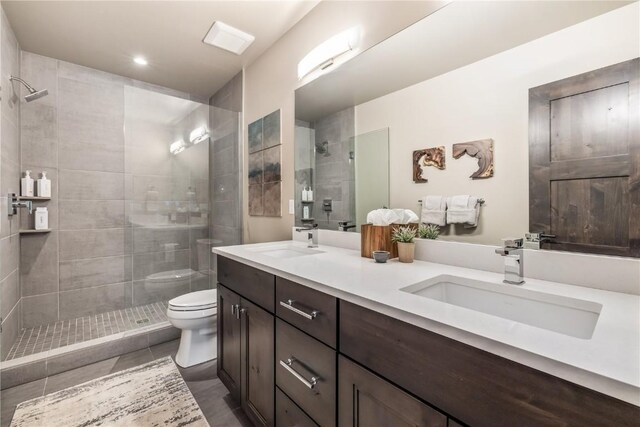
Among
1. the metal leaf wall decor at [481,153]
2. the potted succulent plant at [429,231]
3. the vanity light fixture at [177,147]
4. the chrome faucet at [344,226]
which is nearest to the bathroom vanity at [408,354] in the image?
the potted succulent plant at [429,231]

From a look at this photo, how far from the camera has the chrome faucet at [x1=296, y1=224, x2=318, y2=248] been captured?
73.2 inches

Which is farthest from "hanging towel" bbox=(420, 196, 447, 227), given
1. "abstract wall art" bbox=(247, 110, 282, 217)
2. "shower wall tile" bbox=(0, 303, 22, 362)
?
"shower wall tile" bbox=(0, 303, 22, 362)

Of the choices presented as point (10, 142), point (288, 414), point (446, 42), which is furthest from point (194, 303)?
point (446, 42)

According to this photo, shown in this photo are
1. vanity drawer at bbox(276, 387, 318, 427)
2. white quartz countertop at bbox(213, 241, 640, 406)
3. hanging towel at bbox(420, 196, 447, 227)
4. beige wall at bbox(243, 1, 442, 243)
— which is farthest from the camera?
beige wall at bbox(243, 1, 442, 243)

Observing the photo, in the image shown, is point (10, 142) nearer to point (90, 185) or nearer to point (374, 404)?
point (90, 185)

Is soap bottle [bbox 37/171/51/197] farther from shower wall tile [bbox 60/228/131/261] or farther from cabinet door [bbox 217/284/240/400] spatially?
cabinet door [bbox 217/284/240/400]

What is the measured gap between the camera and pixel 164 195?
274 centimetres

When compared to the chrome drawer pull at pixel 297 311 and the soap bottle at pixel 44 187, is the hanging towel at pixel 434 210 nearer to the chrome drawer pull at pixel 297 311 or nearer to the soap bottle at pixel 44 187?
the chrome drawer pull at pixel 297 311

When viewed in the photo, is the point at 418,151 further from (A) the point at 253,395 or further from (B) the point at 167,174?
(B) the point at 167,174

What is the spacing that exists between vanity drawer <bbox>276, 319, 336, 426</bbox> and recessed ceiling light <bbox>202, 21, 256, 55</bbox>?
81.6 inches

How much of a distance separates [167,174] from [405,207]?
2.38m

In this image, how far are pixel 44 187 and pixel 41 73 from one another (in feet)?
3.25

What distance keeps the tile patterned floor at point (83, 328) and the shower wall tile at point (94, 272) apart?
301mm

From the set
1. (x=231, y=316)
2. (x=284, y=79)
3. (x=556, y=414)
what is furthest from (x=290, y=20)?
(x=556, y=414)
